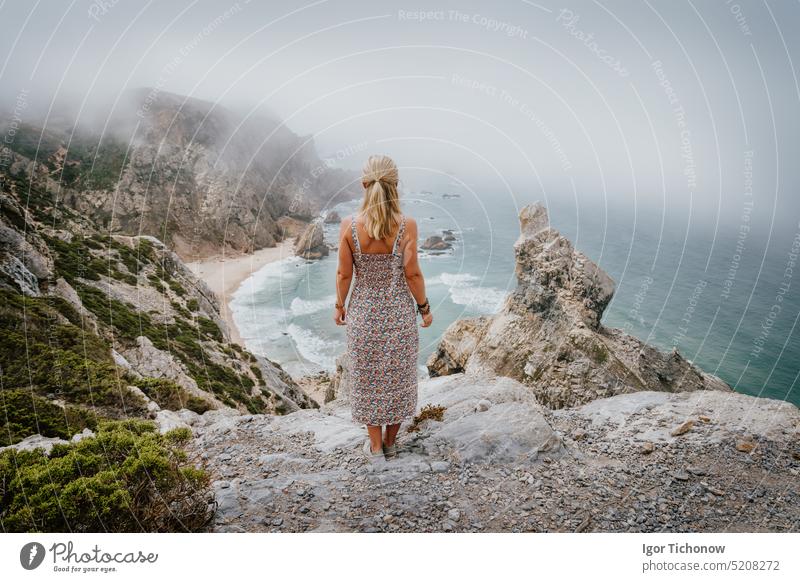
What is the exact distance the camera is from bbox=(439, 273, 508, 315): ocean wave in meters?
37.6

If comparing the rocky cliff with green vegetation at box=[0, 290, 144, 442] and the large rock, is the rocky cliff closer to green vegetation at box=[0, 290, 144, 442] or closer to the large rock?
green vegetation at box=[0, 290, 144, 442]

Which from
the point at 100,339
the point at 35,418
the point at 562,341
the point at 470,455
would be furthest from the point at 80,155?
the point at 470,455

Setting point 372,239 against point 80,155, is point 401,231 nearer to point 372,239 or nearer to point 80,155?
point 372,239

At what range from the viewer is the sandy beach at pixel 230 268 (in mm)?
47281

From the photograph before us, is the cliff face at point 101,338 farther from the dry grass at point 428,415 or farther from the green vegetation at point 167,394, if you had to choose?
the dry grass at point 428,415

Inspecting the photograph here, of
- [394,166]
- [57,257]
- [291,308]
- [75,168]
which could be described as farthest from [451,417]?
[75,168]

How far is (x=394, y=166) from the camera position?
4.03 metres

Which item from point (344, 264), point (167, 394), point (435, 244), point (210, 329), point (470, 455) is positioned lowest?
point (210, 329)

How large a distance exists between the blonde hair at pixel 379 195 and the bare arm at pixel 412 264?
0.79 feet

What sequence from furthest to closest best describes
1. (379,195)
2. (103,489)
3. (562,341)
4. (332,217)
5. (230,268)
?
1. (332,217)
2. (230,268)
3. (562,341)
4. (379,195)
5. (103,489)

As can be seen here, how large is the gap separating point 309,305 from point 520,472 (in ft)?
132

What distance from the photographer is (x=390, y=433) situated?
16.4 feet

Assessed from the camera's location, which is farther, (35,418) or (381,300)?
(35,418)

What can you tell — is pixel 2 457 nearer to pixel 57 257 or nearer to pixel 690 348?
pixel 57 257
